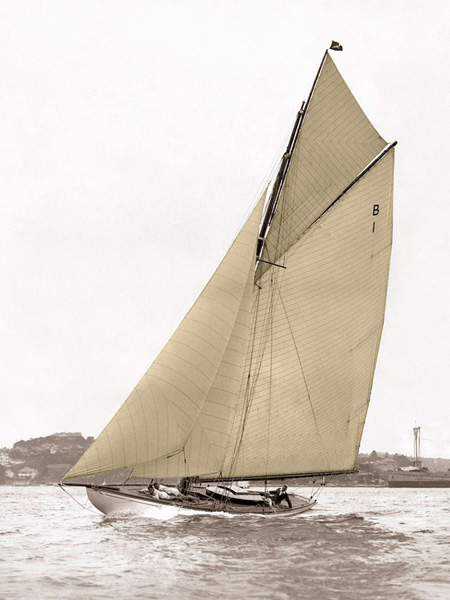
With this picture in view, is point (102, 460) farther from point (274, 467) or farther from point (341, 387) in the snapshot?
point (341, 387)

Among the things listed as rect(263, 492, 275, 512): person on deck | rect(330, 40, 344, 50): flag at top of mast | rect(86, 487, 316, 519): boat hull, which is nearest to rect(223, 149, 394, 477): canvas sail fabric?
rect(263, 492, 275, 512): person on deck

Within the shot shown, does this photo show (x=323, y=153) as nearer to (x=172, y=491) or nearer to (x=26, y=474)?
(x=172, y=491)

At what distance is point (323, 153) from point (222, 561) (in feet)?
68.1

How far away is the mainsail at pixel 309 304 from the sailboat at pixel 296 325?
2.0 inches

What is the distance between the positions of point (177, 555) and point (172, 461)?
801cm

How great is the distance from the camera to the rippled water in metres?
15.9

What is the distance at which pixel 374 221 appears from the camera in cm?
3509

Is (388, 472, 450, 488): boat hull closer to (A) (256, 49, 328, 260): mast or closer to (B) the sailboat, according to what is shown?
(B) the sailboat

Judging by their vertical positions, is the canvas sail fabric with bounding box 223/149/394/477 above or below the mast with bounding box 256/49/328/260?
below

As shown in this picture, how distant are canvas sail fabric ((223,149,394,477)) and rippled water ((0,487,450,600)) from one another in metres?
3.58

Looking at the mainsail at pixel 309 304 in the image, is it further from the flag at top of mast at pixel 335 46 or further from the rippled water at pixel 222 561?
the rippled water at pixel 222 561

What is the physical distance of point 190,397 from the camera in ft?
91.5

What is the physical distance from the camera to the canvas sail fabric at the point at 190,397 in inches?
1081

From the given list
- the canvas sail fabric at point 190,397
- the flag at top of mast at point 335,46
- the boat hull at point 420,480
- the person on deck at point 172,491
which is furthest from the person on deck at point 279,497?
the boat hull at point 420,480
